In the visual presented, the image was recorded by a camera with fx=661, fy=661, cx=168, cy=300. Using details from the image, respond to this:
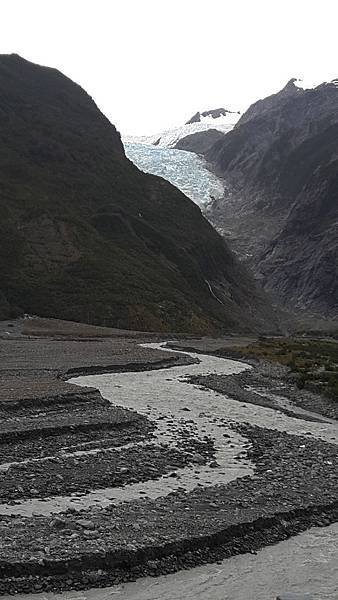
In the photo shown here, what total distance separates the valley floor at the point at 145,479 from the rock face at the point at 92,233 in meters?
55.8

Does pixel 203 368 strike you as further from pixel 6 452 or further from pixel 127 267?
pixel 127 267

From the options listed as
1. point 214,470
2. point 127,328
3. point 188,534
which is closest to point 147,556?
point 188,534

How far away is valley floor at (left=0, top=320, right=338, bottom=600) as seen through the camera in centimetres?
1334

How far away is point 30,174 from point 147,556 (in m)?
121

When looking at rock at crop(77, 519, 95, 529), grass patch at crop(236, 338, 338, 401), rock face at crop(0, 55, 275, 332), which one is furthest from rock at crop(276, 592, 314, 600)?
rock face at crop(0, 55, 275, 332)

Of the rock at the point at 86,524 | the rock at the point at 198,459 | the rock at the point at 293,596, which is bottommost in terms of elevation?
the rock at the point at 293,596

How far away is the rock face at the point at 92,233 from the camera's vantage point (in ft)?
316

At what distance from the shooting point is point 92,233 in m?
116

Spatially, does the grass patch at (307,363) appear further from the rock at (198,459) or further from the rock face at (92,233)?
the rock face at (92,233)

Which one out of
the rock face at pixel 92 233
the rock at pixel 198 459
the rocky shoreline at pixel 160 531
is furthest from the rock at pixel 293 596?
the rock face at pixel 92 233

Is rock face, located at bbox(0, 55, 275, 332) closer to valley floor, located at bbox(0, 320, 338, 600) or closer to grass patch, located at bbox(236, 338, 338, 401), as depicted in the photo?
grass patch, located at bbox(236, 338, 338, 401)

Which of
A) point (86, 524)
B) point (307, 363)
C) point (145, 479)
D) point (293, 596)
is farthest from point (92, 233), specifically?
point (293, 596)

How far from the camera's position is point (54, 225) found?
364 feet

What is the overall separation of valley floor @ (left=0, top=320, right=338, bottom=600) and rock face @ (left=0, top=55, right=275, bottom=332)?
183 feet
